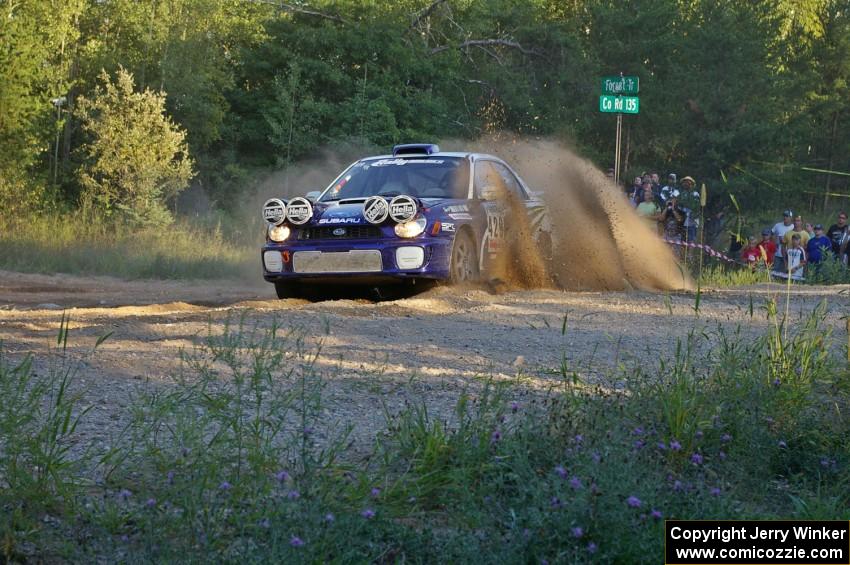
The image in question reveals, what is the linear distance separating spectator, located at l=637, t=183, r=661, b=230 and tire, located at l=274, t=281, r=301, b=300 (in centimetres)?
695

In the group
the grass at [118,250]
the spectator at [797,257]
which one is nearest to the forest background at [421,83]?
the grass at [118,250]

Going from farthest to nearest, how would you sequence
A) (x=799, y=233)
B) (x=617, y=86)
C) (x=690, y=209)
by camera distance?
1. (x=690, y=209)
2. (x=799, y=233)
3. (x=617, y=86)

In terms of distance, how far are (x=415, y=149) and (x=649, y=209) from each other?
19.9 feet

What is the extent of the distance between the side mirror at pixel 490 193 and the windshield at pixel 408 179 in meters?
0.19

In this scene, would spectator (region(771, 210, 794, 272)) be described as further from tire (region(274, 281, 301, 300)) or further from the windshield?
tire (region(274, 281, 301, 300))

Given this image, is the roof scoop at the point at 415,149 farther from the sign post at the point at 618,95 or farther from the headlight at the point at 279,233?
the sign post at the point at 618,95

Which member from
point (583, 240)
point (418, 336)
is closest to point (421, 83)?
point (583, 240)

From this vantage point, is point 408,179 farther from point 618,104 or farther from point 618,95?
point 618,95

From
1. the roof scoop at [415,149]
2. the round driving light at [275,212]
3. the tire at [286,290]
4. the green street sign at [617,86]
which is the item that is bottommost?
the tire at [286,290]

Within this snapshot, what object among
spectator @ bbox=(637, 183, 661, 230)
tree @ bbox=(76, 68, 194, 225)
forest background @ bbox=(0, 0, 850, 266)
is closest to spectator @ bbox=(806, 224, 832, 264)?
spectator @ bbox=(637, 183, 661, 230)

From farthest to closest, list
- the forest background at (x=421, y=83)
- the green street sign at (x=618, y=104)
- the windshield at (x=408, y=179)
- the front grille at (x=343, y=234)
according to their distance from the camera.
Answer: the forest background at (x=421, y=83), the green street sign at (x=618, y=104), the windshield at (x=408, y=179), the front grille at (x=343, y=234)

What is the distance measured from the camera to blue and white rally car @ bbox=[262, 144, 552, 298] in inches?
442

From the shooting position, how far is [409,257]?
11.2 metres

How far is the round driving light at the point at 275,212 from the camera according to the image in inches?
457
